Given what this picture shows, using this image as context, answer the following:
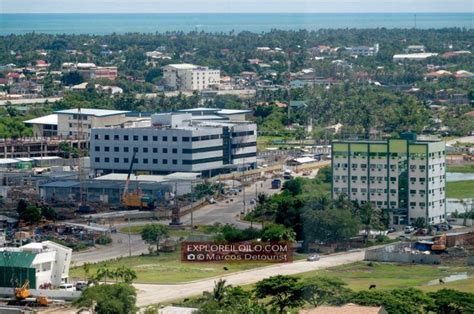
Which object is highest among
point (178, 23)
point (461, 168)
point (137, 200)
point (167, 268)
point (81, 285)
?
point (81, 285)

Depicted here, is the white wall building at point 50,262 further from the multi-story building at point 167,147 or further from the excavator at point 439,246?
the multi-story building at point 167,147

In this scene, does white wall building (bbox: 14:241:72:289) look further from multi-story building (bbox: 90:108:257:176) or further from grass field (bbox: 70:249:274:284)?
multi-story building (bbox: 90:108:257:176)

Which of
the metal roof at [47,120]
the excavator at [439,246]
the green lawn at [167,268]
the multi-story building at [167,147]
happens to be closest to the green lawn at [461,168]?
the multi-story building at [167,147]

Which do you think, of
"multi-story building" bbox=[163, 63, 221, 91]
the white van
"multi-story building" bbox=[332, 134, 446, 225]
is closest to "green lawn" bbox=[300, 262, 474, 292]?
the white van

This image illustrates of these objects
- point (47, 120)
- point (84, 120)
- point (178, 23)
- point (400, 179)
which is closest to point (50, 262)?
point (400, 179)

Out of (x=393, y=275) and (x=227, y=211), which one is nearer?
(x=393, y=275)

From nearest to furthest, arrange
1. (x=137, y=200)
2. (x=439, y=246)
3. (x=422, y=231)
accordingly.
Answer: (x=439, y=246) < (x=422, y=231) < (x=137, y=200)

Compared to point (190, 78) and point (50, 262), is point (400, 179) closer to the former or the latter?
point (50, 262)
